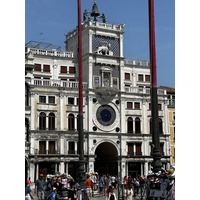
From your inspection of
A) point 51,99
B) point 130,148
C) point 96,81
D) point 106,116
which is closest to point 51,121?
point 51,99

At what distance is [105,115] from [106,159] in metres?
5.90

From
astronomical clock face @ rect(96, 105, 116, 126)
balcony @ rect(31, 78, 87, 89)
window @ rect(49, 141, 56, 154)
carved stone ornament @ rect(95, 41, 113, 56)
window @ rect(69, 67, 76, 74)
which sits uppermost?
carved stone ornament @ rect(95, 41, 113, 56)

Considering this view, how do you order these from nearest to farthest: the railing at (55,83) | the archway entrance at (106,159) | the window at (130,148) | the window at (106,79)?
the railing at (55,83)
the archway entrance at (106,159)
the window at (106,79)
the window at (130,148)

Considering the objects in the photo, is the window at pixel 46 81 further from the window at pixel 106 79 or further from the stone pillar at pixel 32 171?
the stone pillar at pixel 32 171

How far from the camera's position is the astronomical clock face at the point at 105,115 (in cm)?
4469

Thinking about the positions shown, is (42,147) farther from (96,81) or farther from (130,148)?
(130,148)

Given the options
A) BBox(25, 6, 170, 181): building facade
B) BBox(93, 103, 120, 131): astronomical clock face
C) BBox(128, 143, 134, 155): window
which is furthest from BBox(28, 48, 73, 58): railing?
BBox(128, 143, 134, 155): window

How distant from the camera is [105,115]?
4506 cm

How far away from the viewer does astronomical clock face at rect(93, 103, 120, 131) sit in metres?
44.4

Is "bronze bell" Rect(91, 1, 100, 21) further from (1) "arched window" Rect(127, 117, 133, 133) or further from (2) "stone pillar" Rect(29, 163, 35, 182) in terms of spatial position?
(2) "stone pillar" Rect(29, 163, 35, 182)

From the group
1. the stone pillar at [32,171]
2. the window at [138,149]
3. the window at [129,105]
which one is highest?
the window at [129,105]

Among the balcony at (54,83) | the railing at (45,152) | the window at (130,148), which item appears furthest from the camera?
the window at (130,148)

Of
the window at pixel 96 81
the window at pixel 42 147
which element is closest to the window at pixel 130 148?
the window at pixel 96 81

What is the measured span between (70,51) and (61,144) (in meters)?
13.4
